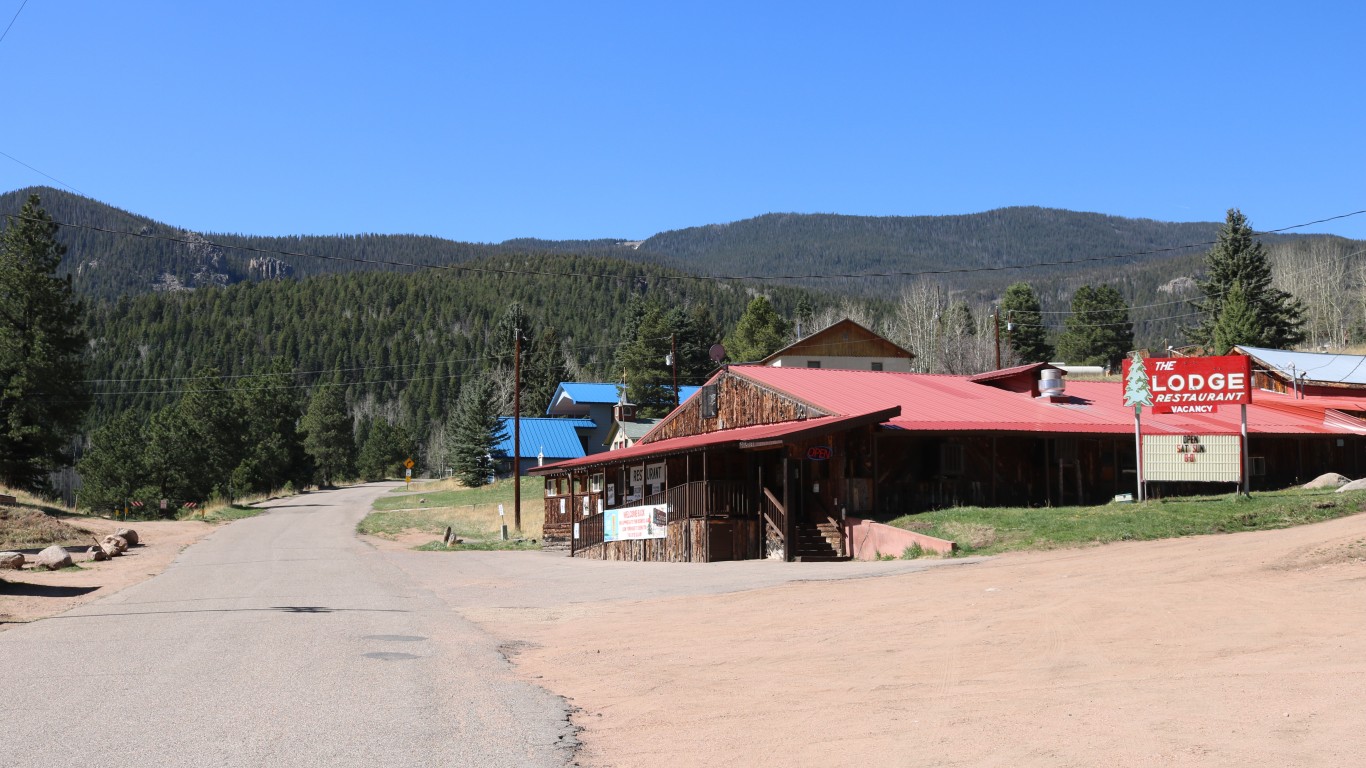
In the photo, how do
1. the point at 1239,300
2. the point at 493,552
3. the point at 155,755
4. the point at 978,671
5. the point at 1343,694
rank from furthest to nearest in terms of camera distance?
the point at 1239,300
the point at 493,552
the point at 978,671
the point at 1343,694
the point at 155,755

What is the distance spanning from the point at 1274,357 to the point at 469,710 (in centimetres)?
4616

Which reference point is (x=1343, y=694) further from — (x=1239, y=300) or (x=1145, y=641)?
(x=1239, y=300)

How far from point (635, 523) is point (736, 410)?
5033 millimetres

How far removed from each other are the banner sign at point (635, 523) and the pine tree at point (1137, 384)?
12.5 meters

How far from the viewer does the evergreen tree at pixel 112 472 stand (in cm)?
6475

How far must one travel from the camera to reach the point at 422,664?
11578 millimetres

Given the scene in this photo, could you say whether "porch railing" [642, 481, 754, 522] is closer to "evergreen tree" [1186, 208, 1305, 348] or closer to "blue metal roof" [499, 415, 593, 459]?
"evergreen tree" [1186, 208, 1305, 348]

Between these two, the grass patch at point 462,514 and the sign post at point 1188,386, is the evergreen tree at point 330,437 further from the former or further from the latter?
the sign post at point 1188,386

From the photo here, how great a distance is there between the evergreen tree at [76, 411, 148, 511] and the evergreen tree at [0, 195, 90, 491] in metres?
12.5

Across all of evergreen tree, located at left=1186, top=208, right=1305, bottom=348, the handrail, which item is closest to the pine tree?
the handrail

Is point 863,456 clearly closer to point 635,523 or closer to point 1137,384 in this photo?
point 635,523

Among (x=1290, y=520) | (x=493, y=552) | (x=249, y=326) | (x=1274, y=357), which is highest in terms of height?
(x=249, y=326)

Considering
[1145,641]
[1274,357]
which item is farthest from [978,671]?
[1274,357]

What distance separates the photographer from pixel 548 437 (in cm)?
8269
